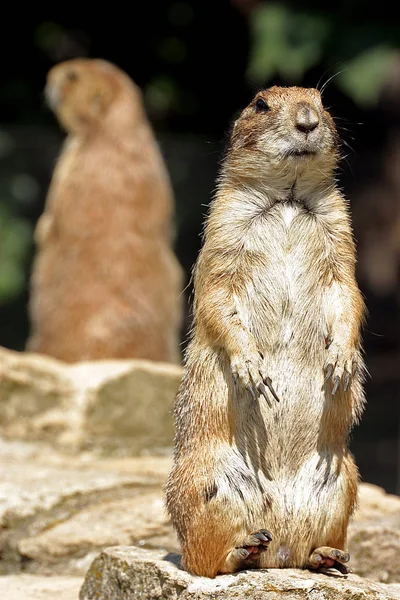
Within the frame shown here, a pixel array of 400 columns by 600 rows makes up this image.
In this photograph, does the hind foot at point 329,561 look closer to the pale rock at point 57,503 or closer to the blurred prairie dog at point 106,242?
the pale rock at point 57,503

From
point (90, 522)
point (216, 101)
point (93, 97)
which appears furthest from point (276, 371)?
point (216, 101)

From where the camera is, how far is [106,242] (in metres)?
9.55

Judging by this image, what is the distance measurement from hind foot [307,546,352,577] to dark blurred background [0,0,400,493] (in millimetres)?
6800

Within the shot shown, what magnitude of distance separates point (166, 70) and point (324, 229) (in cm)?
946

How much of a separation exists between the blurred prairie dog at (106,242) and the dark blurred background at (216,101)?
190 centimetres

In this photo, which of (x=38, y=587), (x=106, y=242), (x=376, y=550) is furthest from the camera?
(x=106, y=242)

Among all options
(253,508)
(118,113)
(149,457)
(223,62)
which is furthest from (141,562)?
(223,62)

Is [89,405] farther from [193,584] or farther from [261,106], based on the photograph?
[261,106]

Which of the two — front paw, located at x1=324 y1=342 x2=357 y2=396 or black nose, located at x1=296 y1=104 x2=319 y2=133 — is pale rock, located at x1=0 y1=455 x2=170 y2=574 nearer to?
front paw, located at x1=324 y1=342 x2=357 y2=396

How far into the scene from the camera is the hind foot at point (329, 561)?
15.0 ft

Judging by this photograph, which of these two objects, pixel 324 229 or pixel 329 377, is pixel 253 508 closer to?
pixel 329 377

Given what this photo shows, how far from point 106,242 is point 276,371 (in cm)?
510

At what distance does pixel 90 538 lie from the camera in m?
5.82

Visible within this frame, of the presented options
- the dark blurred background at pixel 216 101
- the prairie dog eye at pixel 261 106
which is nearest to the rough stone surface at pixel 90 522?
the prairie dog eye at pixel 261 106
